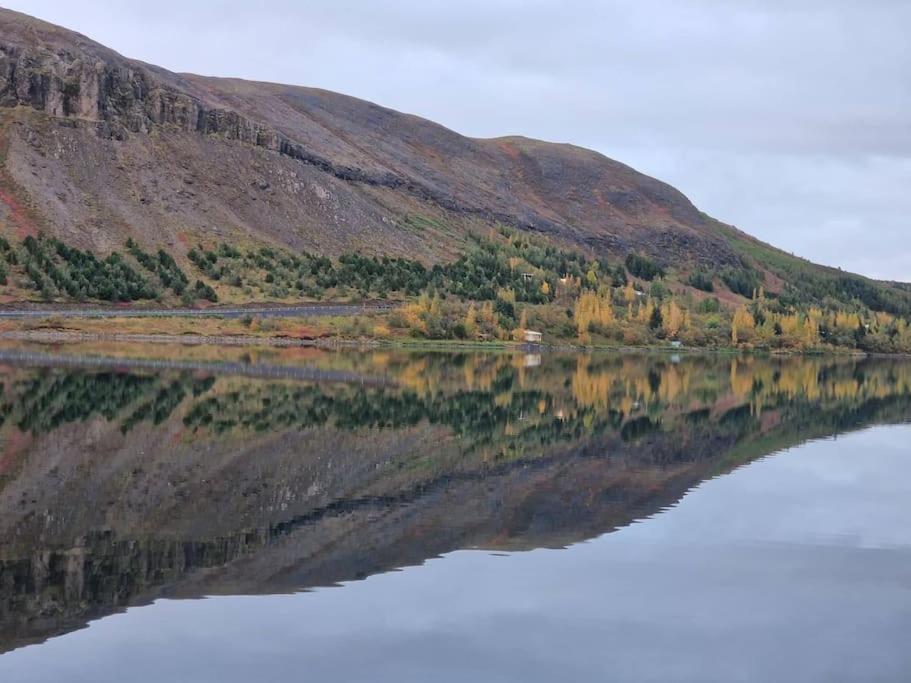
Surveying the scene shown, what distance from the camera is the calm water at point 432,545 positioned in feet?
44.8

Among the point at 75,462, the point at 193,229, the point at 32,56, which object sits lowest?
the point at 75,462

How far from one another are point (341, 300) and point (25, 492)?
289 feet

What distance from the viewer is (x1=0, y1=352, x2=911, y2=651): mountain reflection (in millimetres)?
16906

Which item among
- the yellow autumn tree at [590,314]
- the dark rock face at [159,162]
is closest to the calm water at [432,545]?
the yellow autumn tree at [590,314]

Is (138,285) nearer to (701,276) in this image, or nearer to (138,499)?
(138,499)

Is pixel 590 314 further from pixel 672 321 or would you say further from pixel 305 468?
pixel 305 468

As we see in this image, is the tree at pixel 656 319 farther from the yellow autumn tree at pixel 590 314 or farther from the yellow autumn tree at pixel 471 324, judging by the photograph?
the yellow autumn tree at pixel 471 324

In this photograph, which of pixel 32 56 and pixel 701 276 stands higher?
pixel 32 56

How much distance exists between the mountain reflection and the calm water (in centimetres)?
9

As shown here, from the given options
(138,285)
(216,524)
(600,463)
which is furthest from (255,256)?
(216,524)

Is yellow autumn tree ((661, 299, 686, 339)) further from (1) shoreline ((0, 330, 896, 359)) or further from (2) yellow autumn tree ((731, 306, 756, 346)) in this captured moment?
(2) yellow autumn tree ((731, 306, 756, 346))

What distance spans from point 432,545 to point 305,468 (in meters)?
7.84

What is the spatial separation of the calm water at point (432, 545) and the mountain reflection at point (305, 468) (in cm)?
9

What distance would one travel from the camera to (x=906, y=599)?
1694 cm
